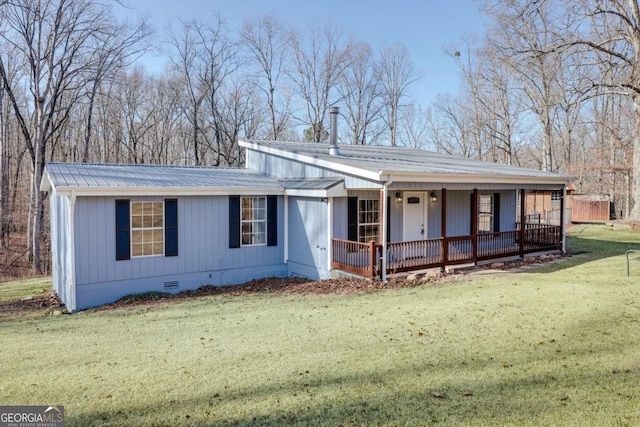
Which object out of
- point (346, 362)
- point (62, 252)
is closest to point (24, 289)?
point (62, 252)

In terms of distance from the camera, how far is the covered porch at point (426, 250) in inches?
409

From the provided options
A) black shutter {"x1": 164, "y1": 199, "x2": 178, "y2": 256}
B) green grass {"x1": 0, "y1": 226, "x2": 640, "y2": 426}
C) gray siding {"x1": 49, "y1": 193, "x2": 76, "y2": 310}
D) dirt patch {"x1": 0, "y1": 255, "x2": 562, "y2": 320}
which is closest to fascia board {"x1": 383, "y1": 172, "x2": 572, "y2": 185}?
dirt patch {"x1": 0, "y1": 255, "x2": 562, "y2": 320}

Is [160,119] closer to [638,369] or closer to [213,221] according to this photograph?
[213,221]

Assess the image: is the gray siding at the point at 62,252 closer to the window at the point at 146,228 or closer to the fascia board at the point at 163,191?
the fascia board at the point at 163,191

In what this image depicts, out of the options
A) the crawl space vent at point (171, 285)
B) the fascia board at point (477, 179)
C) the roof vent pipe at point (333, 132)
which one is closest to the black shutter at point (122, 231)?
the crawl space vent at point (171, 285)

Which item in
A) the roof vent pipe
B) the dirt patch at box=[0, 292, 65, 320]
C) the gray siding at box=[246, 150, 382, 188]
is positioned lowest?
the dirt patch at box=[0, 292, 65, 320]

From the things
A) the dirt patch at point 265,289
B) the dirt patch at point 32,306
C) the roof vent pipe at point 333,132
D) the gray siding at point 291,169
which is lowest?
the dirt patch at point 32,306

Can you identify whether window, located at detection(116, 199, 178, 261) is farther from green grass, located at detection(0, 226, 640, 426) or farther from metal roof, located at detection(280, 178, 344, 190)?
metal roof, located at detection(280, 178, 344, 190)

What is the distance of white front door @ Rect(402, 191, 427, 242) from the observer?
509 inches

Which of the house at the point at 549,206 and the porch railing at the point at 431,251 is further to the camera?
the house at the point at 549,206

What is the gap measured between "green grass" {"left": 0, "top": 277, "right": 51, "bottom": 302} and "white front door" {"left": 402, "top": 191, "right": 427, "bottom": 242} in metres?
10.6

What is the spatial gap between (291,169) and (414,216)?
4082 mm

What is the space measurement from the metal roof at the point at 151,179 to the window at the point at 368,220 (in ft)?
8.06

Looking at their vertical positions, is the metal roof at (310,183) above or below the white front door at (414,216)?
above
